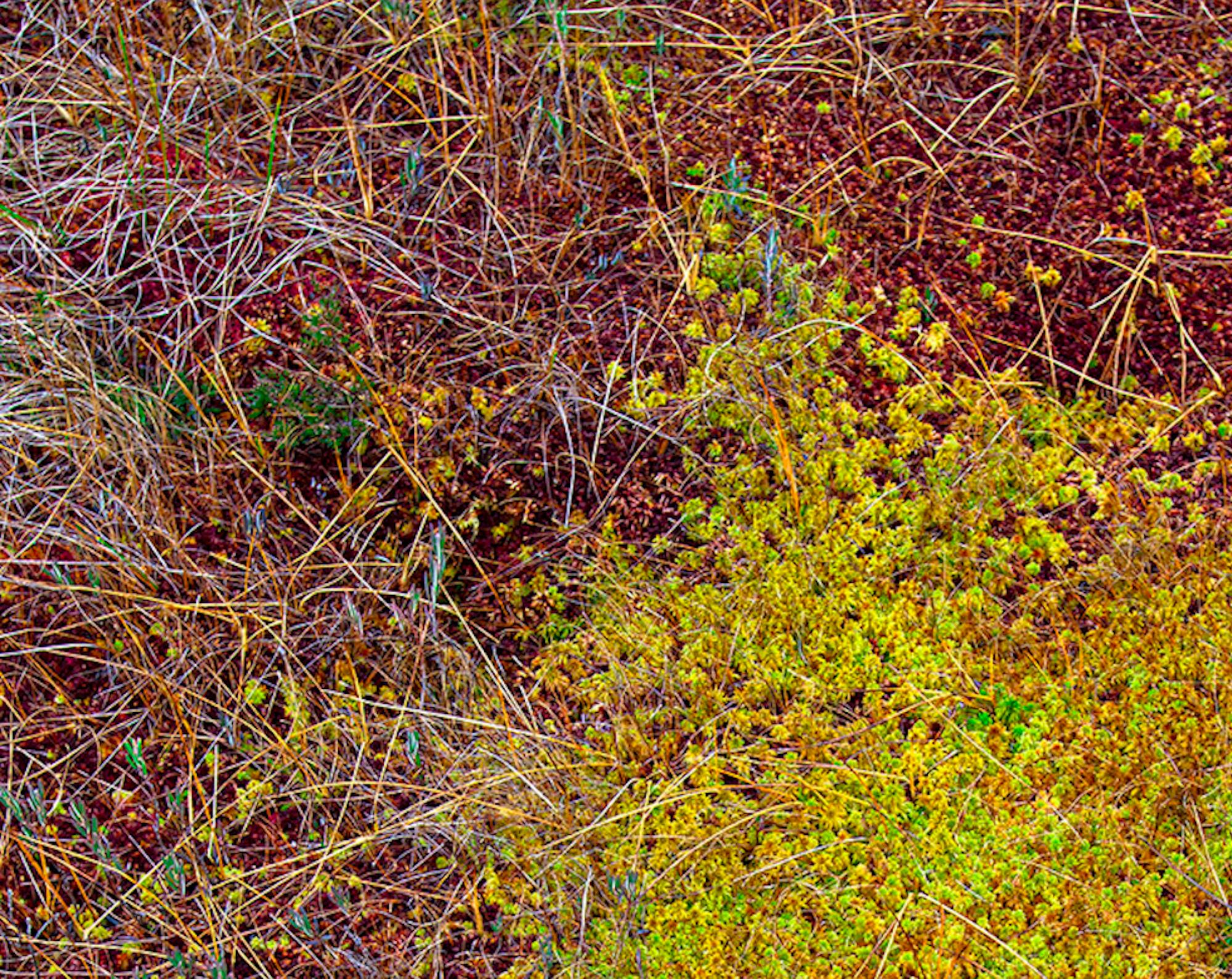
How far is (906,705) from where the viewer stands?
96.3 inches

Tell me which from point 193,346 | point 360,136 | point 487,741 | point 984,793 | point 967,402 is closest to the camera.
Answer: point 984,793

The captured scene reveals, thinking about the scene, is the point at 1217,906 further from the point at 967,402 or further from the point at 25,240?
the point at 25,240

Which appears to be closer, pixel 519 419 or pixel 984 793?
pixel 984 793

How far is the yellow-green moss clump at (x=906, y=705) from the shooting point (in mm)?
2219

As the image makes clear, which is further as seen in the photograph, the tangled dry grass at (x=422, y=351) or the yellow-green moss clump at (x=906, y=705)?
the tangled dry grass at (x=422, y=351)

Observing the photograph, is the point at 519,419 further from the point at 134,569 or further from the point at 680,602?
the point at 134,569

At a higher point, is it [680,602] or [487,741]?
[680,602]

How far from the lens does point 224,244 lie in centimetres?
309

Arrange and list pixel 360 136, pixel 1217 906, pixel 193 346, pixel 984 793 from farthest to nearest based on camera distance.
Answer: pixel 360 136, pixel 193 346, pixel 984 793, pixel 1217 906

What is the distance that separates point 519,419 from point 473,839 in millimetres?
986

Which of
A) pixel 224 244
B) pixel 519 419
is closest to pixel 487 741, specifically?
pixel 519 419

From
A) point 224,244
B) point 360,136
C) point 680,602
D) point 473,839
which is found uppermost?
point 360,136

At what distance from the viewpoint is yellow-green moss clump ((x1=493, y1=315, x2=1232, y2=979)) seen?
222 cm

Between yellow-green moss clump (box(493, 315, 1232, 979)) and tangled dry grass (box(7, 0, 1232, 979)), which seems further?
tangled dry grass (box(7, 0, 1232, 979))
